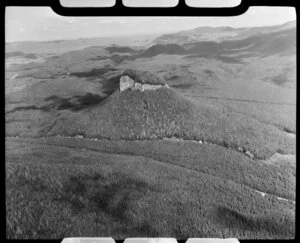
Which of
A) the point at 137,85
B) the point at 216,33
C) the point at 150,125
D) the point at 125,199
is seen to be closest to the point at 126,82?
the point at 137,85

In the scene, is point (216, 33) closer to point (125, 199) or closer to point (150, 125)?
point (150, 125)

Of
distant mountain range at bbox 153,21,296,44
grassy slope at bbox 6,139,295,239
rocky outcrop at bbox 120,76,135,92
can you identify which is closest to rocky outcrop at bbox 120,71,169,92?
rocky outcrop at bbox 120,76,135,92

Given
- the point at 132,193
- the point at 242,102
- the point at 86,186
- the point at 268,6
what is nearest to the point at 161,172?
the point at 132,193

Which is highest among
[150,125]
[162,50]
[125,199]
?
[162,50]

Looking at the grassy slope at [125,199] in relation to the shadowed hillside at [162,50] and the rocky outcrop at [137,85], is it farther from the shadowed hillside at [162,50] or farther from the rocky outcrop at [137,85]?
the shadowed hillside at [162,50]

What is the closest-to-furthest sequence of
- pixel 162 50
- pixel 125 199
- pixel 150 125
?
pixel 125 199 < pixel 150 125 < pixel 162 50

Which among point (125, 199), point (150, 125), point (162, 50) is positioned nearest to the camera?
point (125, 199)

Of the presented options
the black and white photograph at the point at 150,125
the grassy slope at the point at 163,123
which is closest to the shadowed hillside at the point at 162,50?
the black and white photograph at the point at 150,125

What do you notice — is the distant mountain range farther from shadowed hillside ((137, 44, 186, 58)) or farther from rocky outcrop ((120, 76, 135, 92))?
rocky outcrop ((120, 76, 135, 92))
